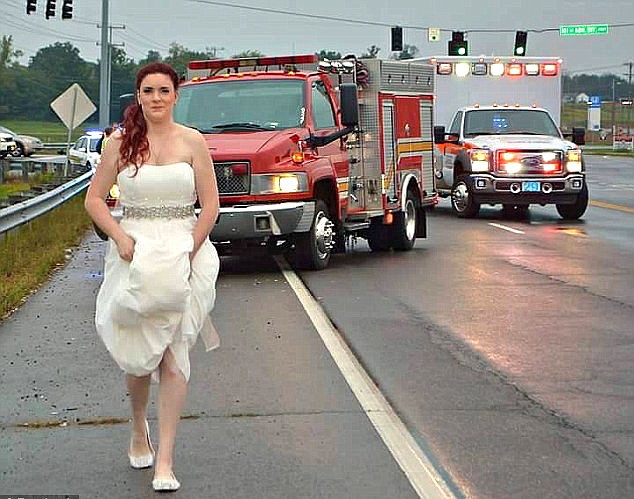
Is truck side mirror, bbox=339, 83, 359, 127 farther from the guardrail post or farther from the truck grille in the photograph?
the guardrail post

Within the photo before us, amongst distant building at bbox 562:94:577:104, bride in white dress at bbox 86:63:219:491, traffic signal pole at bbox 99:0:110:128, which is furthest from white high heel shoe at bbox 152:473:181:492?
distant building at bbox 562:94:577:104

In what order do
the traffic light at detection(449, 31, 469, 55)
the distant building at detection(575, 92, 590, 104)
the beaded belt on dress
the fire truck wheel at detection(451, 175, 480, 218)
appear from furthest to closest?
the distant building at detection(575, 92, 590, 104)
the traffic light at detection(449, 31, 469, 55)
the fire truck wheel at detection(451, 175, 480, 218)
the beaded belt on dress

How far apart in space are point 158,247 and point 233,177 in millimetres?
8056

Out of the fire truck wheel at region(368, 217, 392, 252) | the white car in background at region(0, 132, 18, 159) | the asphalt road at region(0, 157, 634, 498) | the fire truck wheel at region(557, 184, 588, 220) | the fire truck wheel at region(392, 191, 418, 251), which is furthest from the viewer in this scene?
the white car in background at region(0, 132, 18, 159)

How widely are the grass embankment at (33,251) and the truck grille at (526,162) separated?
24.7 feet

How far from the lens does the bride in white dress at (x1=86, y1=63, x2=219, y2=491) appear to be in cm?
561

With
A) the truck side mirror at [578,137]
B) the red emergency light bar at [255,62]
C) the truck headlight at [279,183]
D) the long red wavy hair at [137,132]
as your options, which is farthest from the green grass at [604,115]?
the long red wavy hair at [137,132]

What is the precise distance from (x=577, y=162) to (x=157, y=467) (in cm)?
1783

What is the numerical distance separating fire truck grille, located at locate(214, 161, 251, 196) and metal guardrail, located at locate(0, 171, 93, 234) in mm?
2589

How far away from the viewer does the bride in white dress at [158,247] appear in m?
5.61

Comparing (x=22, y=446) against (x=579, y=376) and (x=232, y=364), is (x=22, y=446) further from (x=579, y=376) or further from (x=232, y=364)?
(x=579, y=376)

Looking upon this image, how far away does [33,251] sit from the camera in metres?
16.2

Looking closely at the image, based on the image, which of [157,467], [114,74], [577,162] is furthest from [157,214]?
[114,74]

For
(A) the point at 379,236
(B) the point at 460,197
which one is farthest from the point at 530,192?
(A) the point at 379,236
